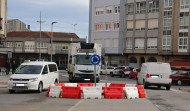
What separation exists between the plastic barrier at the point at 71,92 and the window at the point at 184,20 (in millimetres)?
39742

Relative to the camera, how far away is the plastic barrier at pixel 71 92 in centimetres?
1577

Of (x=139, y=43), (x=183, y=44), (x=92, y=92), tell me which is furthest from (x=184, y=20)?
(x=92, y=92)

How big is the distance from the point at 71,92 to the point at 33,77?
2.85 m

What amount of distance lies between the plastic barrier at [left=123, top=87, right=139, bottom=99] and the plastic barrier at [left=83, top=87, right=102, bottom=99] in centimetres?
131

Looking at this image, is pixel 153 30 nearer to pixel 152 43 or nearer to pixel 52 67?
pixel 152 43

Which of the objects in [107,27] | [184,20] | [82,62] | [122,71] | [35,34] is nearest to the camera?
[82,62]

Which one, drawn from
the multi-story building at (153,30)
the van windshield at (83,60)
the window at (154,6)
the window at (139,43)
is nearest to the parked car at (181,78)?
the van windshield at (83,60)

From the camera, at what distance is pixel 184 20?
52.2 meters

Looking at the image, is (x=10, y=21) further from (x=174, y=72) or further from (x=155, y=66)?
(x=155, y=66)

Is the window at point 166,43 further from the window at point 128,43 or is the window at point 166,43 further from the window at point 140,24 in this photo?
the window at point 128,43

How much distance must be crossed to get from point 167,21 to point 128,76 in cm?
1366

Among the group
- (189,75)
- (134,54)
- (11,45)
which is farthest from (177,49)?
(11,45)

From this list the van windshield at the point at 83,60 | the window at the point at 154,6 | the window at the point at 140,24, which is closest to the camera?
the van windshield at the point at 83,60

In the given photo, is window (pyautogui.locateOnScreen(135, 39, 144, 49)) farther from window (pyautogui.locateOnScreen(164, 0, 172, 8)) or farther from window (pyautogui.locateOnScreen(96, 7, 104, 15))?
window (pyautogui.locateOnScreen(96, 7, 104, 15))
